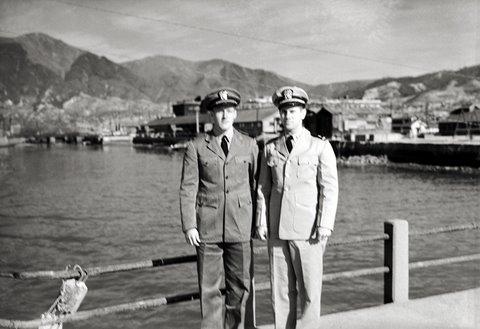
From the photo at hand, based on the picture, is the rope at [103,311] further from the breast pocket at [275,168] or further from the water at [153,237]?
the water at [153,237]

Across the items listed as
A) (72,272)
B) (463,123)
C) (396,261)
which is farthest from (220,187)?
(463,123)

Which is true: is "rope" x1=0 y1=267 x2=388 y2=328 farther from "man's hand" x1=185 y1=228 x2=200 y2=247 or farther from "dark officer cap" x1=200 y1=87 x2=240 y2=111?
"dark officer cap" x1=200 y1=87 x2=240 y2=111

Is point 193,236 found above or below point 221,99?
below

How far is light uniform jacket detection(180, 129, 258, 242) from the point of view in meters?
3.57

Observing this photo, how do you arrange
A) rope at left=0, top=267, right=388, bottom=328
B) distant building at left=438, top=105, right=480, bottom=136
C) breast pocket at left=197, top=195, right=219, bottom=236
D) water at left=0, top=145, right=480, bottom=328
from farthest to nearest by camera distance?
distant building at left=438, top=105, right=480, bottom=136, water at left=0, top=145, right=480, bottom=328, breast pocket at left=197, top=195, right=219, bottom=236, rope at left=0, top=267, right=388, bottom=328

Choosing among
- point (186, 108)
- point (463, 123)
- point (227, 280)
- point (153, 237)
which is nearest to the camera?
point (227, 280)

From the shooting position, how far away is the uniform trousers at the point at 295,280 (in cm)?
359

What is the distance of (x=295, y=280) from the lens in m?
3.75

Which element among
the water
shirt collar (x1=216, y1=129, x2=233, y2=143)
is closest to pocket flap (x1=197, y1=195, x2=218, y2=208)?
shirt collar (x1=216, y1=129, x2=233, y2=143)

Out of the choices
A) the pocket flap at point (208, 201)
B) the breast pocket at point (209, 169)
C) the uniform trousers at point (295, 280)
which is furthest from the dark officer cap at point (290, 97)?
the uniform trousers at point (295, 280)

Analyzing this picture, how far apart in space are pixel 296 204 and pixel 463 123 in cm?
6934

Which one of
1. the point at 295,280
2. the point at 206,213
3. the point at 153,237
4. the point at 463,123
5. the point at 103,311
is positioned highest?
the point at 463,123

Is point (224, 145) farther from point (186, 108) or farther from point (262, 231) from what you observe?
point (186, 108)

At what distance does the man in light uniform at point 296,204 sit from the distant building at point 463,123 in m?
60.7
